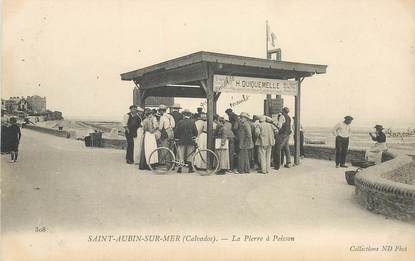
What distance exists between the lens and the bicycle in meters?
9.20

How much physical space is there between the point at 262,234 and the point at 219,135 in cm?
448

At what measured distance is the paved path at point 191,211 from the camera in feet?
17.6

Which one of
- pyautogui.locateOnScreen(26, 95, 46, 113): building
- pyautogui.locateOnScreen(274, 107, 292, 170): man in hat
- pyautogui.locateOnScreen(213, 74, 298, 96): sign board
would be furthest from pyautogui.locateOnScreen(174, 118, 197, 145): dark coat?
pyautogui.locateOnScreen(26, 95, 46, 113): building

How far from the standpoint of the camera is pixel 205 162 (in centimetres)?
941

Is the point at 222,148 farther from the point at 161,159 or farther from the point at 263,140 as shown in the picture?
the point at 161,159

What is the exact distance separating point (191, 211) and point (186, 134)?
13.0 ft

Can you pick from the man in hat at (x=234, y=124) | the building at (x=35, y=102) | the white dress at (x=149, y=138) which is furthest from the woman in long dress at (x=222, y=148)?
the building at (x=35, y=102)

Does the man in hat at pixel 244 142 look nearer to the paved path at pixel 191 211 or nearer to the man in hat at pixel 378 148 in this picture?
the paved path at pixel 191 211

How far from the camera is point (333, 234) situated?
5.42 meters

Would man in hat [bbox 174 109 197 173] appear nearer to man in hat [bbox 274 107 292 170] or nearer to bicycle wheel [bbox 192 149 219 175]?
bicycle wheel [bbox 192 149 219 175]

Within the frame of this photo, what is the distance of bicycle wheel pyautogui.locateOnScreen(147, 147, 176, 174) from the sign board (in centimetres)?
194

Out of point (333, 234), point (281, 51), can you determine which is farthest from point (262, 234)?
point (281, 51)

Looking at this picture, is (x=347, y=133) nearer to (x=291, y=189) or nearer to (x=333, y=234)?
(x=291, y=189)

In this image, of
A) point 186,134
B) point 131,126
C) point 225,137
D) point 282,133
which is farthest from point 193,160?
point 131,126
